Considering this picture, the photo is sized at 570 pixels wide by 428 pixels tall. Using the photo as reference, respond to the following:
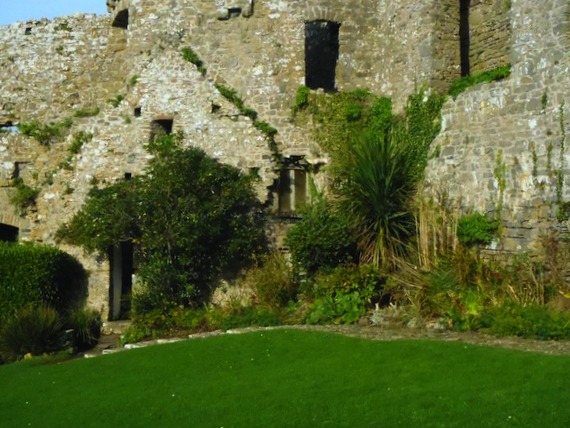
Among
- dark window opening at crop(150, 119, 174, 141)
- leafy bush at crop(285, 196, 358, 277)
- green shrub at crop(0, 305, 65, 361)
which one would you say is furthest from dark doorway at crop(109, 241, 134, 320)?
leafy bush at crop(285, 196, 358, 277)

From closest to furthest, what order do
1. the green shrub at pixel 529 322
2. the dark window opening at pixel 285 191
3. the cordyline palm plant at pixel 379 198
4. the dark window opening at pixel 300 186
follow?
the green shrub at pixel 529 322
the cordyline palm plant at pixel 379 198
the dark window opening at pixel 285 191
the dark window opening at pixel 300 186

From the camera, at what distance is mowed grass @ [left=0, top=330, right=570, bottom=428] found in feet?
28.6

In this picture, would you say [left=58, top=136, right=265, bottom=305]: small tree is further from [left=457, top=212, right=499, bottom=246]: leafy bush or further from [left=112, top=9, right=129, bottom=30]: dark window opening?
[left=112, top=9, right=129, bottom=30]: dark window opening

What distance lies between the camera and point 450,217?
16.1 m

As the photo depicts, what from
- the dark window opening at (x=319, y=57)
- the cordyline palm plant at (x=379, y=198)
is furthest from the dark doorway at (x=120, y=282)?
the dark window opening at (x=319, y=57)

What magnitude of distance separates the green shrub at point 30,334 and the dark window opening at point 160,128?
477 cm

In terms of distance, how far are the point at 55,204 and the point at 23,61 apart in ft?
16.6

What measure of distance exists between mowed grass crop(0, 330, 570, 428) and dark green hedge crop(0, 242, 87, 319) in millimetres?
3310

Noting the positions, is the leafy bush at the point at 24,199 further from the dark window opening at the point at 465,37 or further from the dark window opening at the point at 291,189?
the dark window opening at the point at 465,37

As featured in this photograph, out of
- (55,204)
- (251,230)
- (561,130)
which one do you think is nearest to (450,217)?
(561,130)

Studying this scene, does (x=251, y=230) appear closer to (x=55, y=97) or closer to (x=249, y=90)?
(x=249, y=90)

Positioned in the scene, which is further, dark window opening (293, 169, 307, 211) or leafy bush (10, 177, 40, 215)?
leafy bush (10, 177, 40, 215)

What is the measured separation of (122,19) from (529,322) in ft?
45.0

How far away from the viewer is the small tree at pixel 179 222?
1662cm
